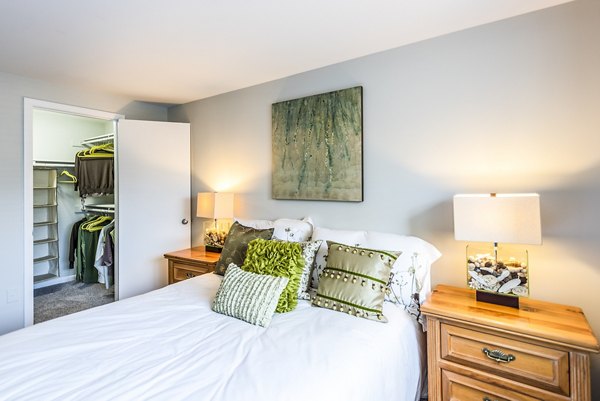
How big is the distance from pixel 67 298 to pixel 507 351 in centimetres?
463

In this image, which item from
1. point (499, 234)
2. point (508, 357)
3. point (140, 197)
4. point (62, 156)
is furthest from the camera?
point (62, 156)

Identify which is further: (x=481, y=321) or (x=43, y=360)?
(x=481, y=321)

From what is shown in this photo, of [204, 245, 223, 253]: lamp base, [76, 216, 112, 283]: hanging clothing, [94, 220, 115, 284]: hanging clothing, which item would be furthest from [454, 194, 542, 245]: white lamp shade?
[76, 216, 112, 283]: hanging clothing

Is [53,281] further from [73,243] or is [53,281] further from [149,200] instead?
[149,200]

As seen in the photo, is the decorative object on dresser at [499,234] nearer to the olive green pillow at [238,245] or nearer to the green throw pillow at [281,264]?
the green throw pillow at [281,264]

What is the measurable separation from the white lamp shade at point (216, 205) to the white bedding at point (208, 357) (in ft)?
4.21

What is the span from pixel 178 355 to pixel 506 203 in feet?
5.67

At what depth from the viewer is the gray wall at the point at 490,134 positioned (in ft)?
5.57

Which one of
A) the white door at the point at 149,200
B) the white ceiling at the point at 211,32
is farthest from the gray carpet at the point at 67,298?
Answer: the white ceiling at the point at 211,32

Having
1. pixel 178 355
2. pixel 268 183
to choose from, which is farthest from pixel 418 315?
pixel 268 183

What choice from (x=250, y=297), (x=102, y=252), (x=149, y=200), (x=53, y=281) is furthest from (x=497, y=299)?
(x=53, y=281)

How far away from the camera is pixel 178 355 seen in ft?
4.27

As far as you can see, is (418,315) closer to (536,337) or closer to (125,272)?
(536,337)

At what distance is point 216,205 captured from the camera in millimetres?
2986
